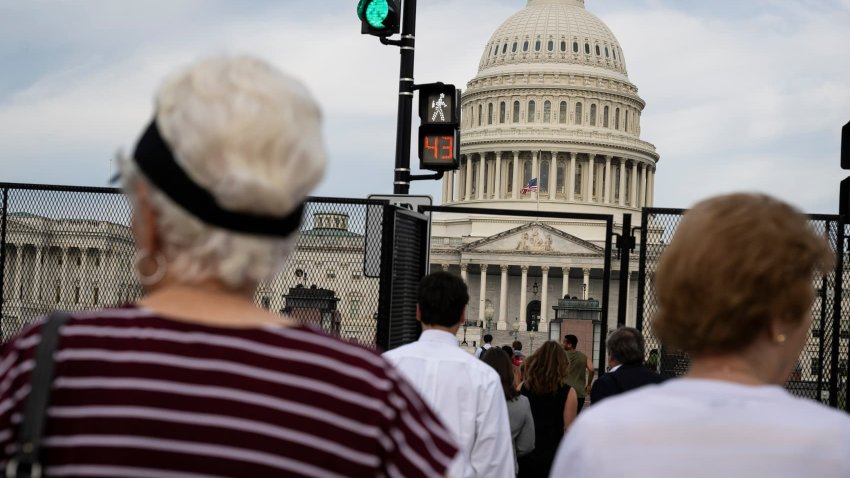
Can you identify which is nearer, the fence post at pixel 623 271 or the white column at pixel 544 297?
the fence post at pixel 623 271

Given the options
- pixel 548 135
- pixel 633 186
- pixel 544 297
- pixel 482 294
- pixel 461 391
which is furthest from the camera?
pixel 633 186

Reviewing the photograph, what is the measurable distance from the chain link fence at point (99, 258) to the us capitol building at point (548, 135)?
89049mm

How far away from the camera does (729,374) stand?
9.61 feet

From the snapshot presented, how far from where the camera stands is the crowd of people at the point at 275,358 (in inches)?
98.0

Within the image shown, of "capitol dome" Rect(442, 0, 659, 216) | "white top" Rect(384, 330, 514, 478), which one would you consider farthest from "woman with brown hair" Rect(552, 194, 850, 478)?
"capitol dome" Rect(442, 0, 659, 216)

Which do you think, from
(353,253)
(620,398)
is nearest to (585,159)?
(353,253)

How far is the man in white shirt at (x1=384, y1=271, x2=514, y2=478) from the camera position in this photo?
6324 mm

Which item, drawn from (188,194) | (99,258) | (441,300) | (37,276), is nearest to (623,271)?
(99,258)

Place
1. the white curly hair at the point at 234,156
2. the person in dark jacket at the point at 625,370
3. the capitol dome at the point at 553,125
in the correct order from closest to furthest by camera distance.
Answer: the white curly hair at the point at 234,156 → the person in dark jacket at the point at 625,370 → the capitol dome at the point at 553,125

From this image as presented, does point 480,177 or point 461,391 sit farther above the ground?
point 480,177

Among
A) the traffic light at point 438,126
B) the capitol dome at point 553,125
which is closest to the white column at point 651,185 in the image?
the capitol dome at point 553,125

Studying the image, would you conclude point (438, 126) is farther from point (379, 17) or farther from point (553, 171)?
point (553, 171)

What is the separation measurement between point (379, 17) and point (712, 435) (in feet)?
34.4

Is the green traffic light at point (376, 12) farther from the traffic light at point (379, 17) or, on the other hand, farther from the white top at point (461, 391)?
the white top at point (461, 391)
